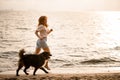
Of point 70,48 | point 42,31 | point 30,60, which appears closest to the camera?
point 30,60

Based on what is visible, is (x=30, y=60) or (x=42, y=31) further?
(x=42, y=31)

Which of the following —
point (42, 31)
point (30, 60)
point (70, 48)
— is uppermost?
point (42, 31)

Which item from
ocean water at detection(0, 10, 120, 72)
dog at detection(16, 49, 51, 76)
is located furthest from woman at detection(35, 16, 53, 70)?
ocean water at detection(0, 10, 120, 72)

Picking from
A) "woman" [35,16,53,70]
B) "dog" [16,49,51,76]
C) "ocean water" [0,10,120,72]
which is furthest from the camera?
"ocean water" [0,10,120,72]

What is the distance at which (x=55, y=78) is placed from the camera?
9.23 m

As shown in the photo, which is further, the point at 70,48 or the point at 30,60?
the point at 70,48

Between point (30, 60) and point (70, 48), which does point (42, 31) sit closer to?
point (30, 60)

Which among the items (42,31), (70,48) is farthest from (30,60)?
(70,48)

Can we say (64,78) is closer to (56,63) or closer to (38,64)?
(38,64)

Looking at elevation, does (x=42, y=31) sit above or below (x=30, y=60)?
above

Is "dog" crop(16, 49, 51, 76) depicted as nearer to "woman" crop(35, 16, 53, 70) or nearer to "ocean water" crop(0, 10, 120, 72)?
"woman" crop(35, 16, 53, 70)

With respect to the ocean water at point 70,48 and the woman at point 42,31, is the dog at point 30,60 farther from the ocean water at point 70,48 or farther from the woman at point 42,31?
the ocean water at point 70,48

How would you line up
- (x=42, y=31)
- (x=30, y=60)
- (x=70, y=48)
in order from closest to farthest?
(x=30, y=60), (x=42, y=31), (x=70, y=48)

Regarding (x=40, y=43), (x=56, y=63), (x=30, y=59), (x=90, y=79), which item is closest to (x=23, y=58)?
(x=30, y=59)
